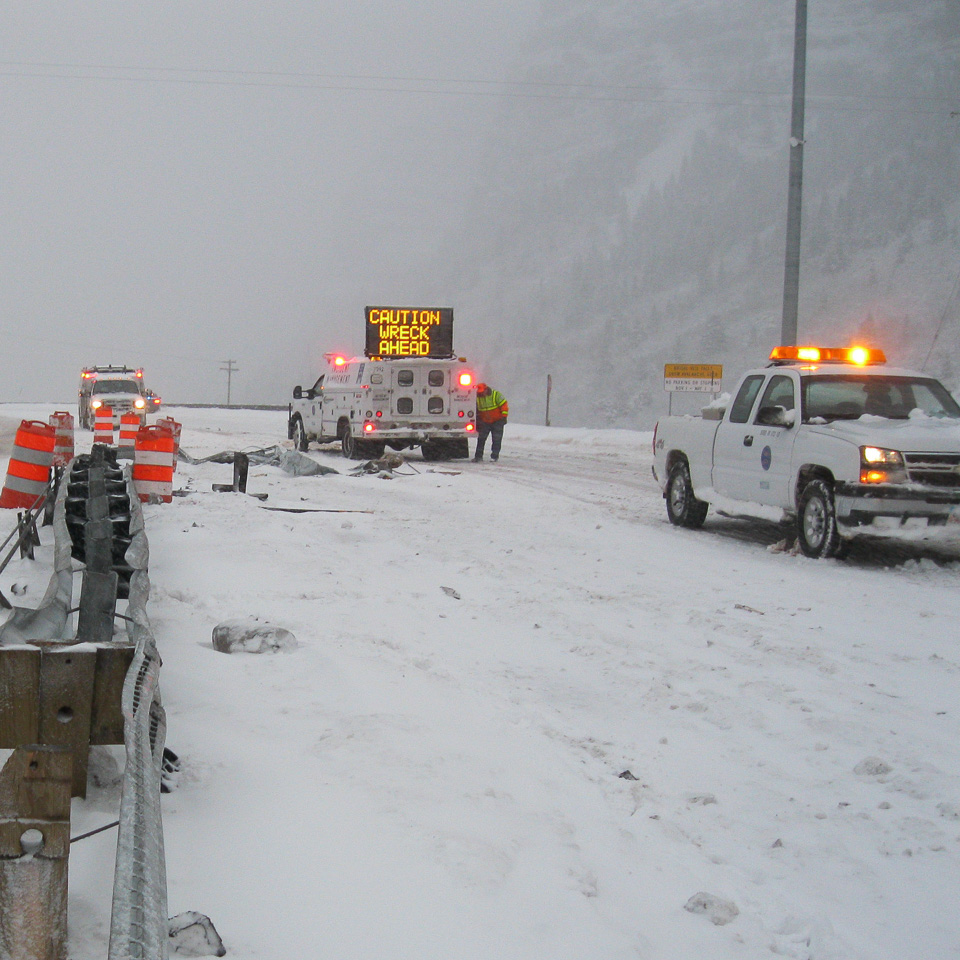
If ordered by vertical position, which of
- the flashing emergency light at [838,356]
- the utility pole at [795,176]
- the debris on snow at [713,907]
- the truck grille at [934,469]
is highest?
the utility pole at [795,176]

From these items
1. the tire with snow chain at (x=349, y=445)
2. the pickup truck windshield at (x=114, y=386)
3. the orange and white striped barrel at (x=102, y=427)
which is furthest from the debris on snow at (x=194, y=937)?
the pickup truck windshield at (x=114, y=386)

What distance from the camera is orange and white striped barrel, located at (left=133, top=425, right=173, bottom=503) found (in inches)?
452

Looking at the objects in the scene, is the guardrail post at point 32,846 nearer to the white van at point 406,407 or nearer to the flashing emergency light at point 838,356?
the flashing emergency light at point 838,356

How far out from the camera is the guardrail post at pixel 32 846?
2.30m

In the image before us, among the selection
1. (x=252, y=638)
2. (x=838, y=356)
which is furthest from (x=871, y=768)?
(x=838, y=356)

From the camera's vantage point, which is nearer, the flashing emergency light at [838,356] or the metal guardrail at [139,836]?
the metal guardrail at [139,836]

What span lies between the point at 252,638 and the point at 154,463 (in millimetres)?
6287

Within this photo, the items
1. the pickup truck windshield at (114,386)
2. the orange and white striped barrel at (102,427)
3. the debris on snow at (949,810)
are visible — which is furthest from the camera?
the pickup truck windshield at (114,386)

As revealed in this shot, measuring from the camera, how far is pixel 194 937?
8.99ft

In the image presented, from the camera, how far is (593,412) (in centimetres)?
16475

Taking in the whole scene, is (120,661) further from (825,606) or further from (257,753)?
(825,606)

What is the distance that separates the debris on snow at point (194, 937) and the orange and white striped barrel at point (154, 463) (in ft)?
29.9

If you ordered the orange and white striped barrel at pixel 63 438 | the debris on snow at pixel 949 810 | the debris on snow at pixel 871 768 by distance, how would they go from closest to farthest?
the debris on snow at pixel 949 810 < the debris on snow at pixel 871 768 < the orange and white striped barrel at pixel 63 438

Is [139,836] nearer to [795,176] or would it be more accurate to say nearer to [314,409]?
[795,176]
